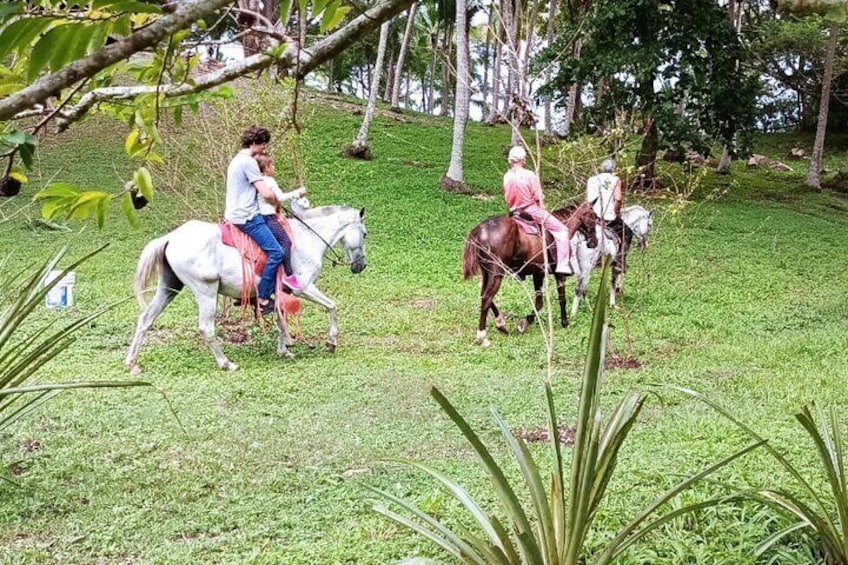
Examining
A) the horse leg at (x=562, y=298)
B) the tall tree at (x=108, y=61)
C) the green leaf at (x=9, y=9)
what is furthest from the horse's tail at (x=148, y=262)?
the green leaf at (x=9, y=9)

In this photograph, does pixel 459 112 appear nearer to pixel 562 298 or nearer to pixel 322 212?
pixel 562 298

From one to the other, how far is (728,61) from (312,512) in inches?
564

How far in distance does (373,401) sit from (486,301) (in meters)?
2.57

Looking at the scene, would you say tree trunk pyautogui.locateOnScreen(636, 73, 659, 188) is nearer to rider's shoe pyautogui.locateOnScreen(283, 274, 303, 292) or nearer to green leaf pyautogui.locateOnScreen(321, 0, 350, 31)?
rider's shoe pyautogui.locateOnScreen(283, 274, 303, 292)

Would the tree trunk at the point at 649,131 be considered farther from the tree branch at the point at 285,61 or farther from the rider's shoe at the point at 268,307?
the tree branch at the point at 285,61

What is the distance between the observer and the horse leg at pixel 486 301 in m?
8.33

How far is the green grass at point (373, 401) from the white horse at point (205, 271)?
1.13 feet

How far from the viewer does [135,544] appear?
12.0 ft

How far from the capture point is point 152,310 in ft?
23.6

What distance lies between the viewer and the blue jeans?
23.8 feet

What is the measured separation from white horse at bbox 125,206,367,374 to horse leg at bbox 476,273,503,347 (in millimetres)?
1567

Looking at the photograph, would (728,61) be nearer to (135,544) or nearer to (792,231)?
(792,231)

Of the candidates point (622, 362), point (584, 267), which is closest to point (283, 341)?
point (622, 362)

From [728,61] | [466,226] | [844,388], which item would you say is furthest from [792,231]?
[844,388]
